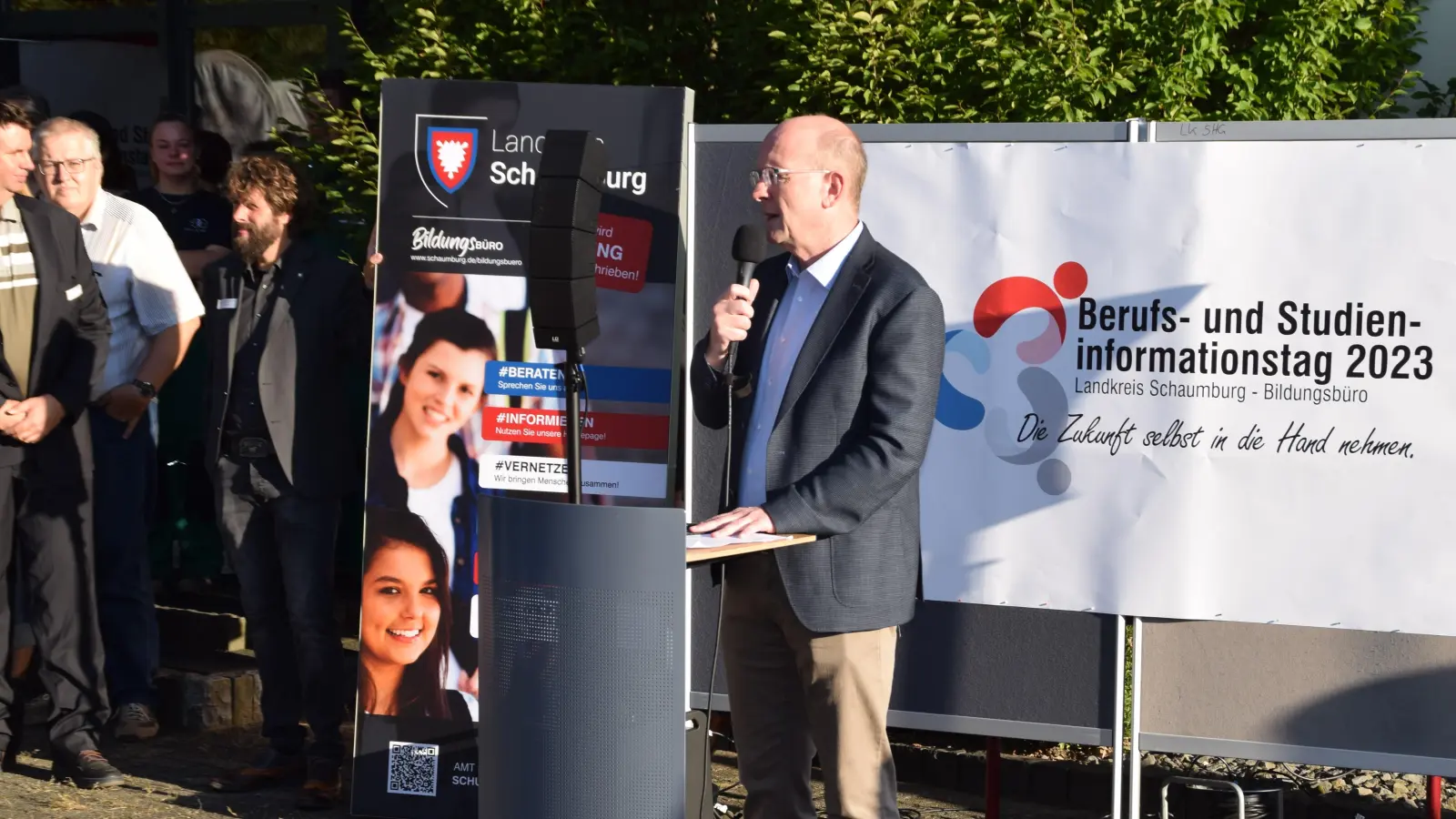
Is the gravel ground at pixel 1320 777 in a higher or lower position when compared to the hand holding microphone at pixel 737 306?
lower

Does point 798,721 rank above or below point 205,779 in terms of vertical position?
above

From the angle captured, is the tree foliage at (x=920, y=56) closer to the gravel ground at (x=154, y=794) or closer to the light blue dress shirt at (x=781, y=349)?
the light blue dress shirt at (x=781, y=349)

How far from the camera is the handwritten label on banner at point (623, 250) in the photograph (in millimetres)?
5410

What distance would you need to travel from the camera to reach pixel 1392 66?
6746 millimetres

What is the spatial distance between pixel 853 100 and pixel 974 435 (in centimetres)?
153

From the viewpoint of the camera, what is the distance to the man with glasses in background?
22.1 feet

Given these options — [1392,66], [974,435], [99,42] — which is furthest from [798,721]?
[99,42]

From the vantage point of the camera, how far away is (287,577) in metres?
6.06

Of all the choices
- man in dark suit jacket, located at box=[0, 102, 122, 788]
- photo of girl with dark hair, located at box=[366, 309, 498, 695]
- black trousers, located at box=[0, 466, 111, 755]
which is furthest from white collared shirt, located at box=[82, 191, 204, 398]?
photo of girl with dark hair, located at box=[366, 309, 498, 695]

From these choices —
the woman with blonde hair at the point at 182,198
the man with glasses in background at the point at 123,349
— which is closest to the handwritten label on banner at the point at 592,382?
the man with glasses in background at the point at 123,349

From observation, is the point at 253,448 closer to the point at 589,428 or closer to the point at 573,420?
the point at 589,428

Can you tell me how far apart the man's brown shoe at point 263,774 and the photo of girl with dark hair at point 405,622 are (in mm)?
741

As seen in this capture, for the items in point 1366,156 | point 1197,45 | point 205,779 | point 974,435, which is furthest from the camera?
point 205,779

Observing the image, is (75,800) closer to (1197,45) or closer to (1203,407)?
(1203,407)
